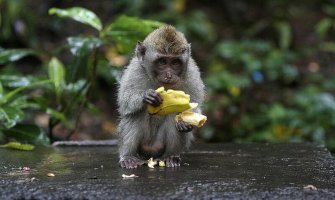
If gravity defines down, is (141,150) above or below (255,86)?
below

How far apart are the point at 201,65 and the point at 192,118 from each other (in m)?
7.62

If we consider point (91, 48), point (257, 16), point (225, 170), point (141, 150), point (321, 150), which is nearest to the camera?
point (225, 170)

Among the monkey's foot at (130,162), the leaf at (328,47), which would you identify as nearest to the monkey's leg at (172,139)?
the monkey's foot at (130,162)

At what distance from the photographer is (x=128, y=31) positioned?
745 cm

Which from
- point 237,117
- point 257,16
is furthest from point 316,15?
point 237,117

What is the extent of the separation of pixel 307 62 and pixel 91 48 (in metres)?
7.12

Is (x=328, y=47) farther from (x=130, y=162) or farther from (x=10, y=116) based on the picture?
(x=130, y=162)

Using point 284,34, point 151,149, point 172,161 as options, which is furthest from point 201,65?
point 172,161

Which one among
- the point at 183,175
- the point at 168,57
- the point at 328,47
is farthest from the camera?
the point at 328,47

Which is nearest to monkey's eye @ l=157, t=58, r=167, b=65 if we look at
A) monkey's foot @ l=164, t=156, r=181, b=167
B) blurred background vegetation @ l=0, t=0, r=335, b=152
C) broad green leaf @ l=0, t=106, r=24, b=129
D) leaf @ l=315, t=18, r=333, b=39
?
monkey's foot @ l=164, t=156, r=181, b=167

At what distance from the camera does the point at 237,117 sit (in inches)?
425

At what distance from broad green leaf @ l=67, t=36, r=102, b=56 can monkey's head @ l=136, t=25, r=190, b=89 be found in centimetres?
164

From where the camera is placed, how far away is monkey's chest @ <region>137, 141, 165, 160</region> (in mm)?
6018

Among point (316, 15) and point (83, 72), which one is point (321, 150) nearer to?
point (83, 72)
